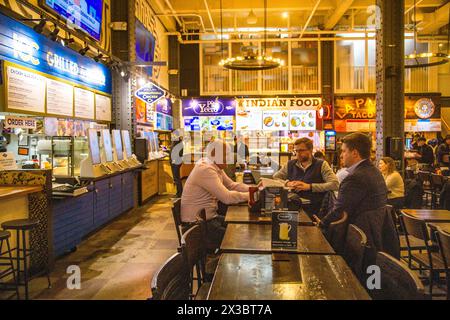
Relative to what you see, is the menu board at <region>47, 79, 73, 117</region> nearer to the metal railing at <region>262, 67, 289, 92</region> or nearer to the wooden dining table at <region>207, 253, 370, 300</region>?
the wooden dining table at <region>207, 253, 370, 300</region>

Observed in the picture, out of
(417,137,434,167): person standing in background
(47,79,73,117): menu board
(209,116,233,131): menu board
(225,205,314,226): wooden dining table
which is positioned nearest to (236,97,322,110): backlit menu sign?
(209,116,233,131): menu board

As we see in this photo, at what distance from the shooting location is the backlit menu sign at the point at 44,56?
5.29 metres

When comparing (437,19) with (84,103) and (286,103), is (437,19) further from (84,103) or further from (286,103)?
(84,103)

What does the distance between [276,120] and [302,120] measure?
1.02 metres

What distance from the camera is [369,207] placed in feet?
10.8

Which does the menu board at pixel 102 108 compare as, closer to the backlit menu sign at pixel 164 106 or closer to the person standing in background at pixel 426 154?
the backlit menu sign at pixel 164 106

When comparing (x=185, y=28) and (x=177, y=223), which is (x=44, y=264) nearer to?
(x=177, y=223)

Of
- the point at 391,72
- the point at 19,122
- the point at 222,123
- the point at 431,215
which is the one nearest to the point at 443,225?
the point at 431,215

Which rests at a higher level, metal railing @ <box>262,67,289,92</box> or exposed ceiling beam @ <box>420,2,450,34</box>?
exposed ceiling beam @ <box>420,2,450,34</box>

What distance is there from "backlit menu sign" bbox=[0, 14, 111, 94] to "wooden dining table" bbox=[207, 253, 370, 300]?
459 cm

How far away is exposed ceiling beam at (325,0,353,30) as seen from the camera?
12.2 m

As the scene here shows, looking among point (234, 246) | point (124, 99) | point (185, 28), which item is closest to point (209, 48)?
point (185, 28)
